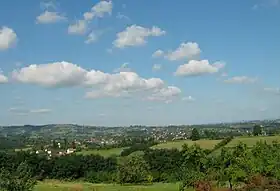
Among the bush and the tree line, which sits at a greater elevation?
the tree line

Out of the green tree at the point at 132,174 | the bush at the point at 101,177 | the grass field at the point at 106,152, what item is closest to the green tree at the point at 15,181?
the green tree at the point at 132,174

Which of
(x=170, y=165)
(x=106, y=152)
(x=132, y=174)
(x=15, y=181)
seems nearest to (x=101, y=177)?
(x=132, y=174)

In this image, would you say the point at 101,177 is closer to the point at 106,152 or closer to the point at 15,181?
the point at 106,152

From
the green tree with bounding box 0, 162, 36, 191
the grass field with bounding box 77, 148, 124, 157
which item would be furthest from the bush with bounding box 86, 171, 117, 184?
the green tree with bounding box 0, 162, 36, 191

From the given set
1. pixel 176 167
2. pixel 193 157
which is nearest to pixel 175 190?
pixel 193 157


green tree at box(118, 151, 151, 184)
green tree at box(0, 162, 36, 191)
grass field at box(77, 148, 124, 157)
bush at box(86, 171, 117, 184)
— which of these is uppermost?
green tree at box(0, 162, 36, 191)

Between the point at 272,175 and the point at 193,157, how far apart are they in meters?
44.9

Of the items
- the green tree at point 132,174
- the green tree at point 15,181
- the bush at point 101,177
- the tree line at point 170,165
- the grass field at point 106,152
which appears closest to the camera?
the green tree at point 15,181

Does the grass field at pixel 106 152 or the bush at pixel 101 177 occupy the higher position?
the grass field at pixel 106 152

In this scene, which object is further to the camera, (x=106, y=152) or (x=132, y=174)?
(x=106, y=152)

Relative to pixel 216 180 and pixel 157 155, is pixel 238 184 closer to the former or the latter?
pixel 216 180

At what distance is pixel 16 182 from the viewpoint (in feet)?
93.4

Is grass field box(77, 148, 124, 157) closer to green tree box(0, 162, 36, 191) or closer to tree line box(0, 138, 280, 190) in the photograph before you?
tree line box(0, 138, 280, 190)

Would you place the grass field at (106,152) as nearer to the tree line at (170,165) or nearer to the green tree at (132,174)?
the tree line at (170,165)
